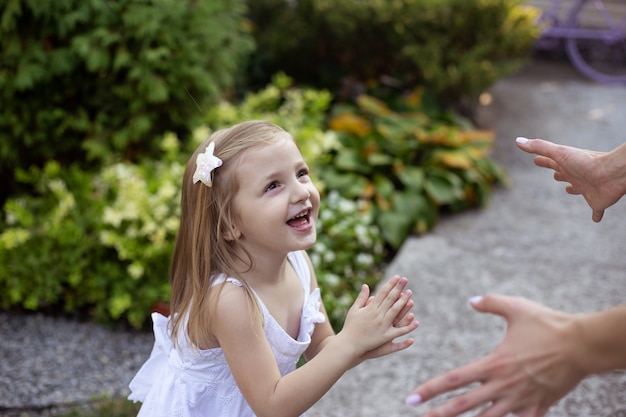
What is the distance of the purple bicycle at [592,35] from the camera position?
26.0 ft

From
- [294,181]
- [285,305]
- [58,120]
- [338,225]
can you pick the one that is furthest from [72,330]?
[294,181]

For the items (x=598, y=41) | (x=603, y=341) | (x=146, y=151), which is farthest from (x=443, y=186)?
(x=598, y=41)

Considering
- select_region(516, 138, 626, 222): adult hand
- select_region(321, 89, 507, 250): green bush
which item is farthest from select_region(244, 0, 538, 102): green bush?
select_region(516, 138, 626, 222): adult hand

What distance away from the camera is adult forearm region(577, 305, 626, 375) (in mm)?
1335

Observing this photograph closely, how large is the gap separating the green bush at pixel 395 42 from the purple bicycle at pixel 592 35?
79.9 inches

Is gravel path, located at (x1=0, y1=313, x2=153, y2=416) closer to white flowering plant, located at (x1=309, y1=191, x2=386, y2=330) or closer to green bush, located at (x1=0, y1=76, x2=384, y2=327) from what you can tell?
green bush, located at (x1=0, y1=76, x2=384, y2=327)

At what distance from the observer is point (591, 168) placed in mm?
2082

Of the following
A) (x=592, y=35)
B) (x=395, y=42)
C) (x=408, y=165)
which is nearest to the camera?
(x=408, y=165)

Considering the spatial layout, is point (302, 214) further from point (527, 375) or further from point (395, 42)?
point (395, 42)

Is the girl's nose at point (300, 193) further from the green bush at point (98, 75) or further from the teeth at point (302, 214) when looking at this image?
the green bush at point (98, 75)

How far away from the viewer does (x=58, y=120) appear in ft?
13.9

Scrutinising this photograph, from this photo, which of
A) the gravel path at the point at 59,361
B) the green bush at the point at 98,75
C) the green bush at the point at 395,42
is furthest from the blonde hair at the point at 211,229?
the green bush at the point at 395,42

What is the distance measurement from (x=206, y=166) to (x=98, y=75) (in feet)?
8.79

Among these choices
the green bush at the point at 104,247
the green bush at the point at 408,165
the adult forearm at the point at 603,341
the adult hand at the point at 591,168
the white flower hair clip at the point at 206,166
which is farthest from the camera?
the green bush at the point at 408,165
